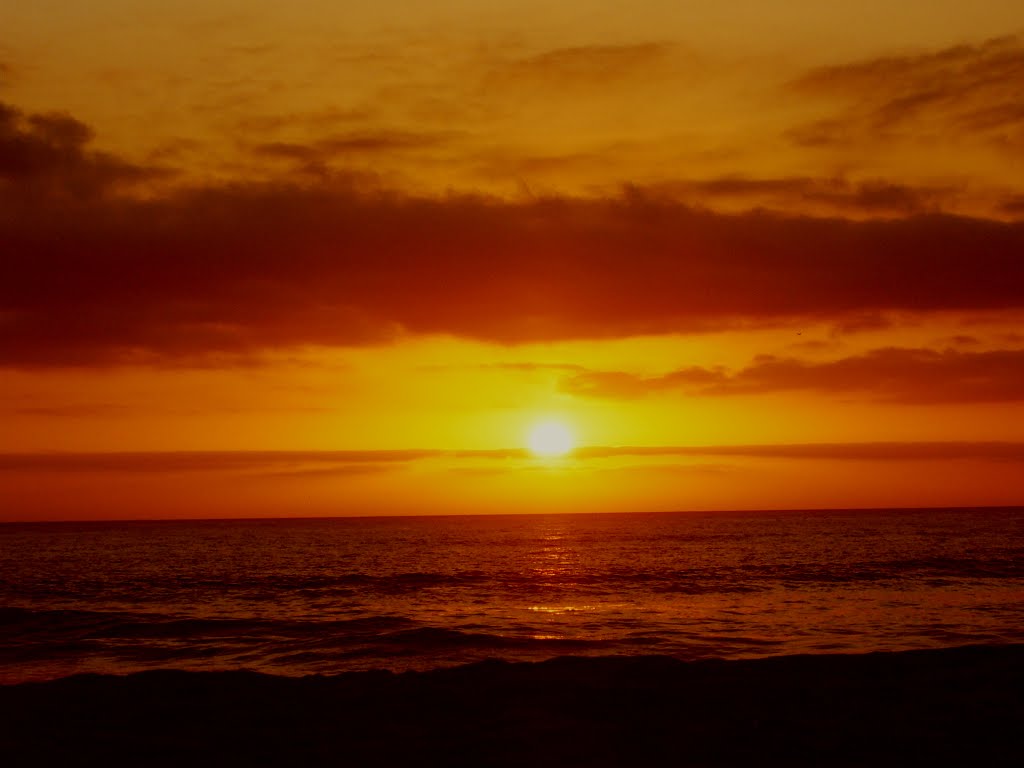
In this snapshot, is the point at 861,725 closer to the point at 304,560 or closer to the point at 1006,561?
the point at 1006,561

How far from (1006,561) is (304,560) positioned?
4712 centimetres

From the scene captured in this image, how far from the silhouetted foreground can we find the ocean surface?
3928mm

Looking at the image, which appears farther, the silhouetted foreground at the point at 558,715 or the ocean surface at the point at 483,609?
the ocean surface at the point at 483,609

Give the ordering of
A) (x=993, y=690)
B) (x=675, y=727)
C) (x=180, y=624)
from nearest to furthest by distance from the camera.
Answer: (x=675, y=727) → (x=993, y=690) → (x=180, y=624)

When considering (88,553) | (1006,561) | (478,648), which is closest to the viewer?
(478,648)

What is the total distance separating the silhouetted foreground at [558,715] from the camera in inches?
612

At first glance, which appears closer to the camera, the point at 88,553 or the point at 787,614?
the point at 787,614

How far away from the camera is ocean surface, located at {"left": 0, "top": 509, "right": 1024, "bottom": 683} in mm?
26922

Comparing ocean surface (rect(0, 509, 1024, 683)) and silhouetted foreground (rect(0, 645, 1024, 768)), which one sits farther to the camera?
ocean surface (rect(0, 509, 1024, 683))

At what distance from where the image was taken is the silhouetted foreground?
15539 millimetres

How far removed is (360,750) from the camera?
52.6 feet

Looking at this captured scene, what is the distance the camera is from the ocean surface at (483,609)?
26.9 metres

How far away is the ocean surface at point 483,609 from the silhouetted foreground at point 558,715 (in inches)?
155

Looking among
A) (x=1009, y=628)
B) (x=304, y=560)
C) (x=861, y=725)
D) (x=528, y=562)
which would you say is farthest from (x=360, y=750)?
(x=304, y=560)
